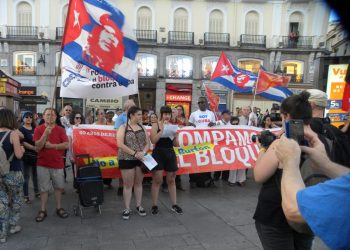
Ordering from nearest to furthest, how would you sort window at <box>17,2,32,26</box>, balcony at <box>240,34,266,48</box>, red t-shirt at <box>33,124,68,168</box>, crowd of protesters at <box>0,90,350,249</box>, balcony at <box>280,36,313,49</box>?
crowd of protesters at <box>0,90,350,249</box>, red t-shirt at <box>33,124,68,168</box>, window at <box>17,2,32,26</box>, balcony at <box>280,36,313,49</box>, balcony at <box>240,34,266,48</box>

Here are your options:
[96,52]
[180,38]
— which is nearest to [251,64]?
[180,38]

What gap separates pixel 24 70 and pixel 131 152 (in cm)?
2479

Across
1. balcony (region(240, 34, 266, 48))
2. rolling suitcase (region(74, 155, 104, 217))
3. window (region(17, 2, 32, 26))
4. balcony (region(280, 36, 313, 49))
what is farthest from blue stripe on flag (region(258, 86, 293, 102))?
window (region(17, 2, 32, 26))

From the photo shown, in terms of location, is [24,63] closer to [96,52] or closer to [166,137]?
[96,52]

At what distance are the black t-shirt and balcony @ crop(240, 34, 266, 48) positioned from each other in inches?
1073

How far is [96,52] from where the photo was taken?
5484mm

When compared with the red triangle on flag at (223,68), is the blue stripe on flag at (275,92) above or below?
below

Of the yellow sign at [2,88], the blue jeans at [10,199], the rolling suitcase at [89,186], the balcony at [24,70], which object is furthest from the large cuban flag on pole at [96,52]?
the balcony at [24,70]

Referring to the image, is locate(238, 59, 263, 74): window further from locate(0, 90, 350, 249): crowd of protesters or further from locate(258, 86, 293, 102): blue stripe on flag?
locate(0, 90, 350, 249): crowd of protesters

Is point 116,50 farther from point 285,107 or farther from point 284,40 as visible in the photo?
point 284,40

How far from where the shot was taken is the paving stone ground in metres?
4.25

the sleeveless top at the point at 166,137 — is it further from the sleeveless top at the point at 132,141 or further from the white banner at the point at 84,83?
the white banner at the point at 84,83

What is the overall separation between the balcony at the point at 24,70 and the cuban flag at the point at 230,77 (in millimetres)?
20483

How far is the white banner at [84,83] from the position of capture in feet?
17.6
